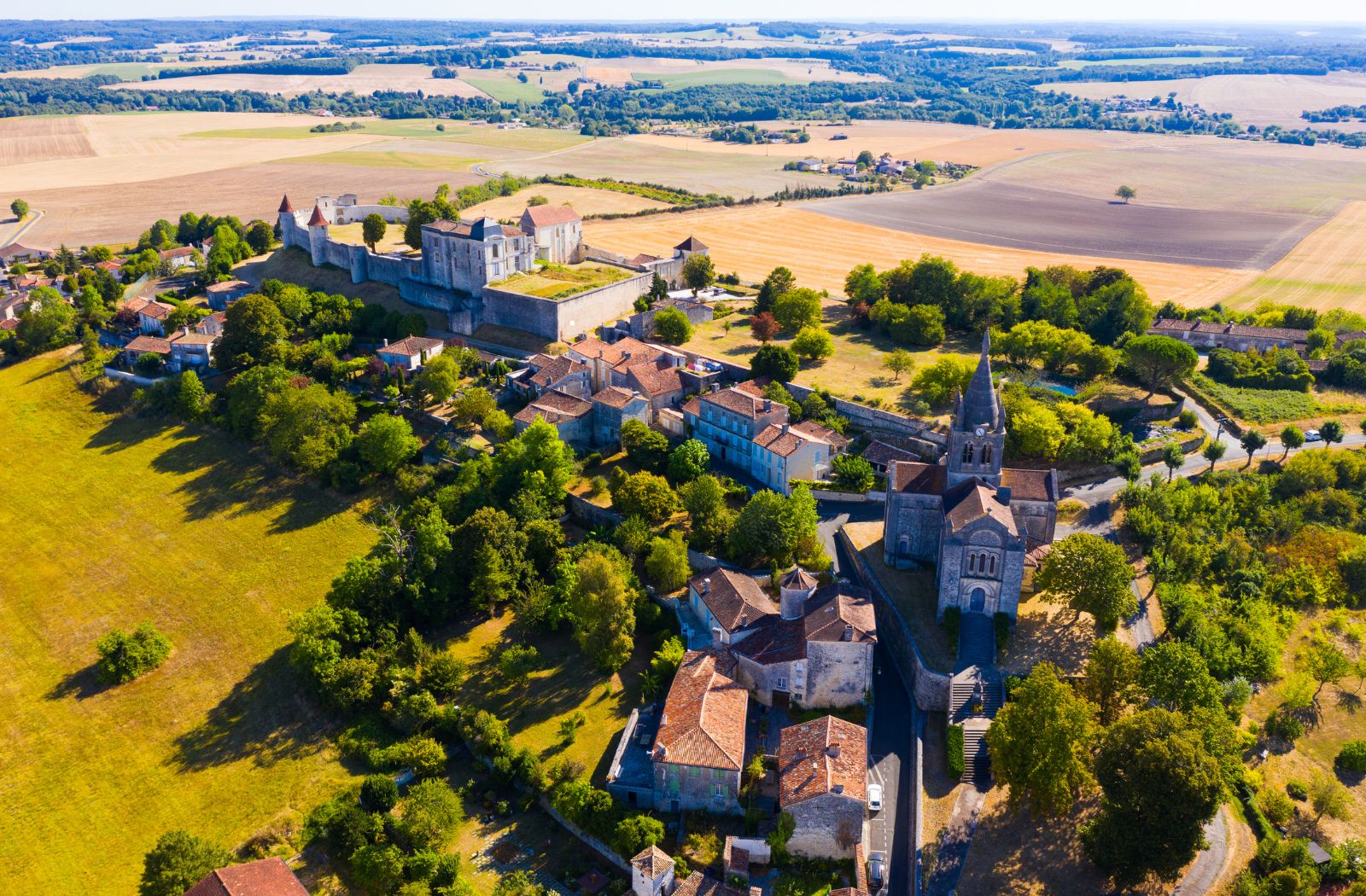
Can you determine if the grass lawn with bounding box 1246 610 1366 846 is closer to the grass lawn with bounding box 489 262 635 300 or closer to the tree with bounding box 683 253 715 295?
the grass lawn with bounding box 489 262 635 300

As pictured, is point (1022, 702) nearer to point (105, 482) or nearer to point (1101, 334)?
point (1101, 334)

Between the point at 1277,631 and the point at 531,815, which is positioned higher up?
the point at 1277,631

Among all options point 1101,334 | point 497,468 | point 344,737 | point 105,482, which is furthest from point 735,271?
point 344,737

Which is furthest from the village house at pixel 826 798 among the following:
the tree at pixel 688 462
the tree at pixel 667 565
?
the tree at pixel 688 462

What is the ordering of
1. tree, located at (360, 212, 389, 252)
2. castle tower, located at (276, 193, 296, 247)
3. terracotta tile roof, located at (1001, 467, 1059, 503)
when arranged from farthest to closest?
castle tower, located at (276, 193, 296, 247) → tree, located at (360, 212, 389, 252) → terracotta tile roof, located at (1001, 467, 1059, 503)

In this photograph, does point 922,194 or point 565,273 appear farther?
point 922,194

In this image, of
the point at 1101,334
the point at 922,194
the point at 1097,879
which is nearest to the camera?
the point at 1097,879

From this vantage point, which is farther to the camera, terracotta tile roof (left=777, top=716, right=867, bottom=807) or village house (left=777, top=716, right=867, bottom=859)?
terracotta tile roof (left=777, top=716, right=867, bottom=807)

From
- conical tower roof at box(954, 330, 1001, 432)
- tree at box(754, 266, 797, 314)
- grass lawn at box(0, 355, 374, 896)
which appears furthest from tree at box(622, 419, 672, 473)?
tree at box(754, 266, 797, 314)
